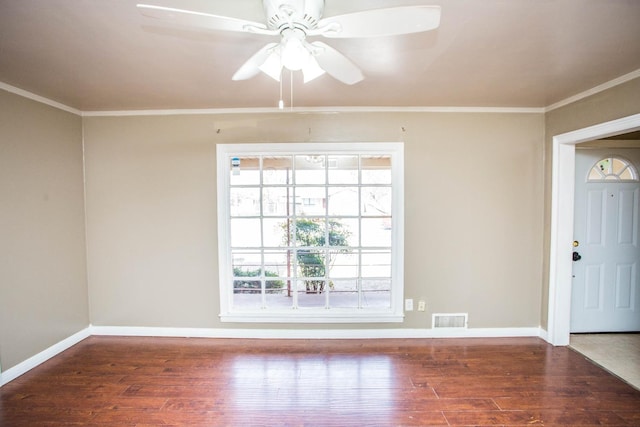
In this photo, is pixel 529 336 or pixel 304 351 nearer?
pixel 304 351

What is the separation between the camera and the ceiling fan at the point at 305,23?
1052 millimetres

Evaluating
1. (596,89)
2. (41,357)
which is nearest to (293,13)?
(596,89)

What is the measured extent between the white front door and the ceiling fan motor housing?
3.20 m

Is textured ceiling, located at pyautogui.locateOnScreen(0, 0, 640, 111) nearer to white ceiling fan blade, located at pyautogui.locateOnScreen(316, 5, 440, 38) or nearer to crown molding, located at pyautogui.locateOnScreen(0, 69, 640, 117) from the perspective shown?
crown molding, located at pyautogui.locateOnScreen(0, 69, 640, 117)

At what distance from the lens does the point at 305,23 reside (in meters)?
1.23

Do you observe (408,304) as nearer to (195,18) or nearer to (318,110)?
(318,110)

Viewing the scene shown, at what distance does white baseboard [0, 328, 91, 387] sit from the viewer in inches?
88.7

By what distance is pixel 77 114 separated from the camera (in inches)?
112

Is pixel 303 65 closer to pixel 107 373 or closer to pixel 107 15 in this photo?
pixel 107 15

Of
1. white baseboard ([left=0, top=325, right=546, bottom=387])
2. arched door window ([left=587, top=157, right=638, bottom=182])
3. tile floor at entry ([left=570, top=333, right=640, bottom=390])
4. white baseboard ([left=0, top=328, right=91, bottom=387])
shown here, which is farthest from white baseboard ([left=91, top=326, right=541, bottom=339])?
arched door window ([left=587, top=157, right=638, bottom=182])

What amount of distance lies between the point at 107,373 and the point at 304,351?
1693mm

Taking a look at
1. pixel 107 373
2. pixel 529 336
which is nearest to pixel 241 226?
pixel 107 373

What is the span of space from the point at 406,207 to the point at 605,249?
2.18 m

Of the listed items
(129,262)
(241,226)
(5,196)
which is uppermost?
(5,196)
